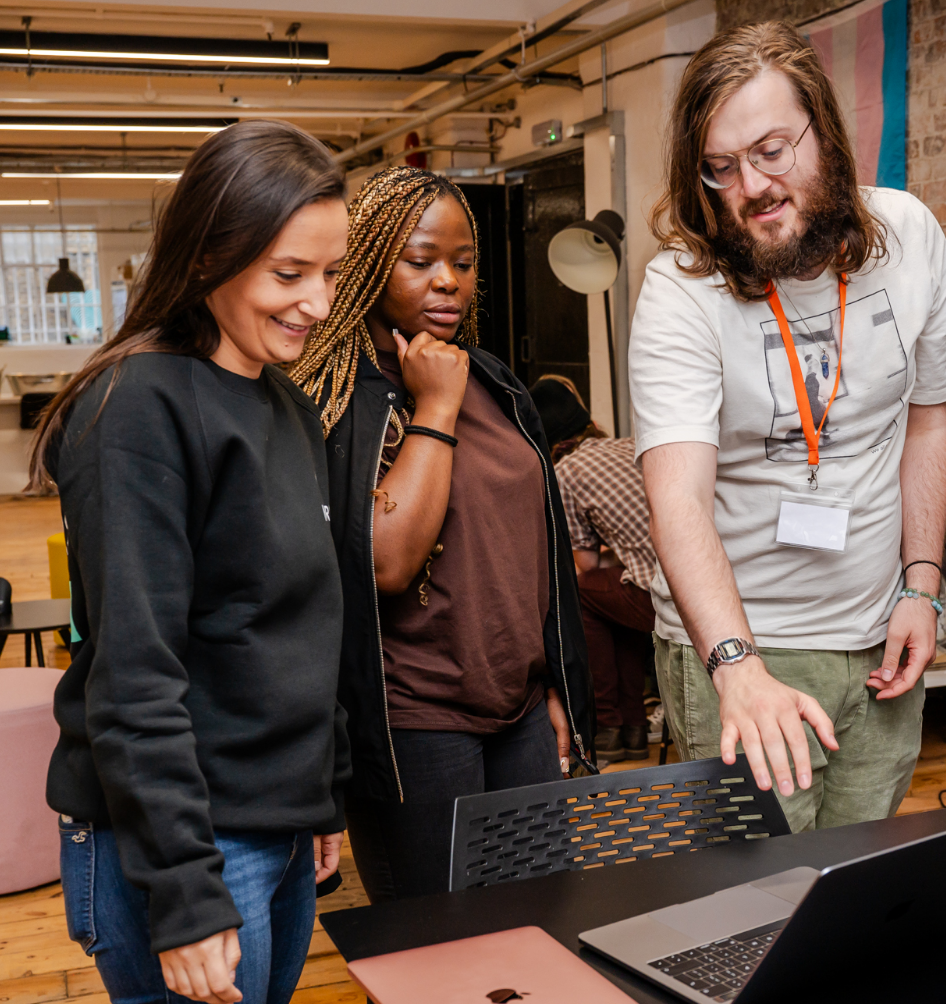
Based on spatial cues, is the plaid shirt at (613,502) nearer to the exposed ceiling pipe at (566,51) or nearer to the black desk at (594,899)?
the exposed ceiling pipe at (566,51)

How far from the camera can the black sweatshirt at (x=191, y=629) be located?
3.20 feet

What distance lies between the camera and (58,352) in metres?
14.4

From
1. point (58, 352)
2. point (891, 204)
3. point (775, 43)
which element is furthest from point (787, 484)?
point (58, 352)

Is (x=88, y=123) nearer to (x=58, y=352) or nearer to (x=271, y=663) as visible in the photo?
(x=58, y=352)

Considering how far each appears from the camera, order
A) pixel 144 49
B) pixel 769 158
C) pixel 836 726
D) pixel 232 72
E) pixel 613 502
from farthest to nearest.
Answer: pixel 232 72 < pixel 144 49 < pixel 613 502 < pixel 836 726 < pixel 769 158

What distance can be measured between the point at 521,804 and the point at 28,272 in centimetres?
1571

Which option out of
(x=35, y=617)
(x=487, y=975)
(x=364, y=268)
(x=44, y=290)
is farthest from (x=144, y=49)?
(x=44, y=290)

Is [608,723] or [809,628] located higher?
[809,628]

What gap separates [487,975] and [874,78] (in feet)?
14.8

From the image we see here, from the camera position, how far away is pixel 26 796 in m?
2.84

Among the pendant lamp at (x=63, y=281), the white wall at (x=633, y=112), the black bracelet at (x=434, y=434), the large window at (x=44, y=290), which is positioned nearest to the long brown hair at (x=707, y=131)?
the black bracelet at (x=434, y=434)

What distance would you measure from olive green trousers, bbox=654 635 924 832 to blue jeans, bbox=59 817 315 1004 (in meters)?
0.66

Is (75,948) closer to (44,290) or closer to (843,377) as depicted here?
(843,377)

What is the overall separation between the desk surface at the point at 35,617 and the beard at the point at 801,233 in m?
2.98
